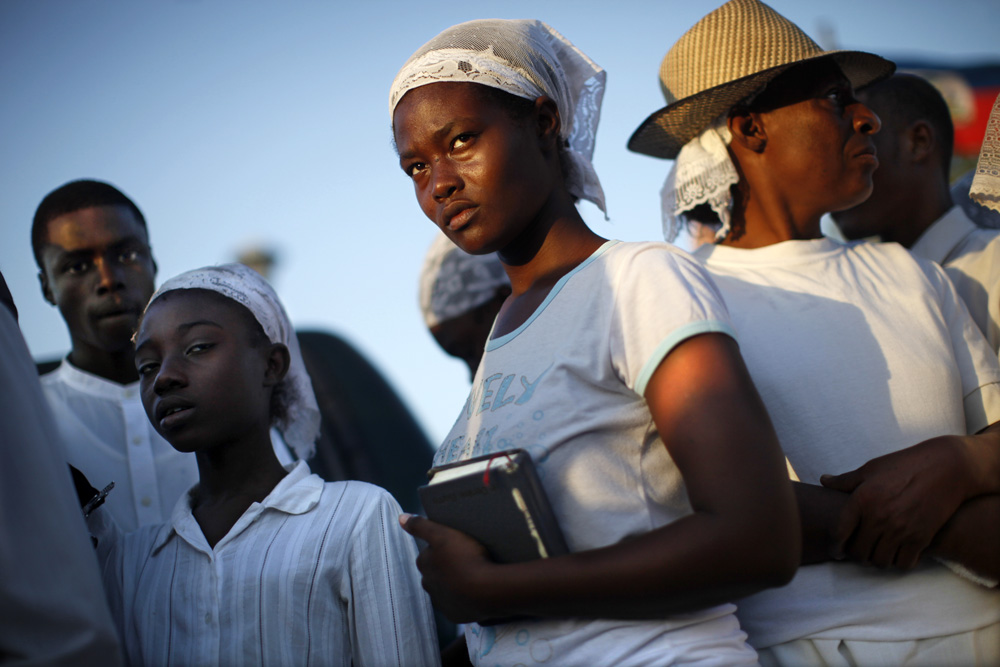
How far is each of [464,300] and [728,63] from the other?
6.10 feet

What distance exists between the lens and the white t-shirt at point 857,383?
1.84 m

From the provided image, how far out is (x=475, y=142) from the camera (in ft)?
6.28

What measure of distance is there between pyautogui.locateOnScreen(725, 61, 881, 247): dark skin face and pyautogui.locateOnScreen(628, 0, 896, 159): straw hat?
2.9 inches

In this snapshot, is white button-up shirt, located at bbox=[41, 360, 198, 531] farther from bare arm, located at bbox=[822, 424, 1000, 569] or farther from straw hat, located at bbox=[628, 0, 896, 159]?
bare arm, located at bbox=[822, 424, 1000, 569]

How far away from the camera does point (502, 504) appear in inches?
62.6

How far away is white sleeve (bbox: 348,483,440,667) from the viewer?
Result: 222 centimetres

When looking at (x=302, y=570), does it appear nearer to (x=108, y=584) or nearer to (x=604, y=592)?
(x=108, y=584)

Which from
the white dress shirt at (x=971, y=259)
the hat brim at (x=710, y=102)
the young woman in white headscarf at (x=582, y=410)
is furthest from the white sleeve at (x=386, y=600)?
the white dress shirt at (x=971, y=259)

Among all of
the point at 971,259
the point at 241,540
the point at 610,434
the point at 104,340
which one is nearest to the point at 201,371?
the point at 241,540

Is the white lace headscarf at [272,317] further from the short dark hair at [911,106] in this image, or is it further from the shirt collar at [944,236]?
the short dark hair at [911,106]

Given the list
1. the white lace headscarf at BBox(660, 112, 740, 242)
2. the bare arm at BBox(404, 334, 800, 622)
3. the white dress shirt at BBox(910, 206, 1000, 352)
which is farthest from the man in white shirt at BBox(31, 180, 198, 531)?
the white dress shirt at BBox(910, 206, 1000, 352)

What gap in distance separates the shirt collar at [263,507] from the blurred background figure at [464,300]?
5.03 ft

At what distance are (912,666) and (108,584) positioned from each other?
7.24 feet

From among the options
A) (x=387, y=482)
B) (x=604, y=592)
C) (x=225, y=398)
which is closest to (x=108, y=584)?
(x=225, y=398)
